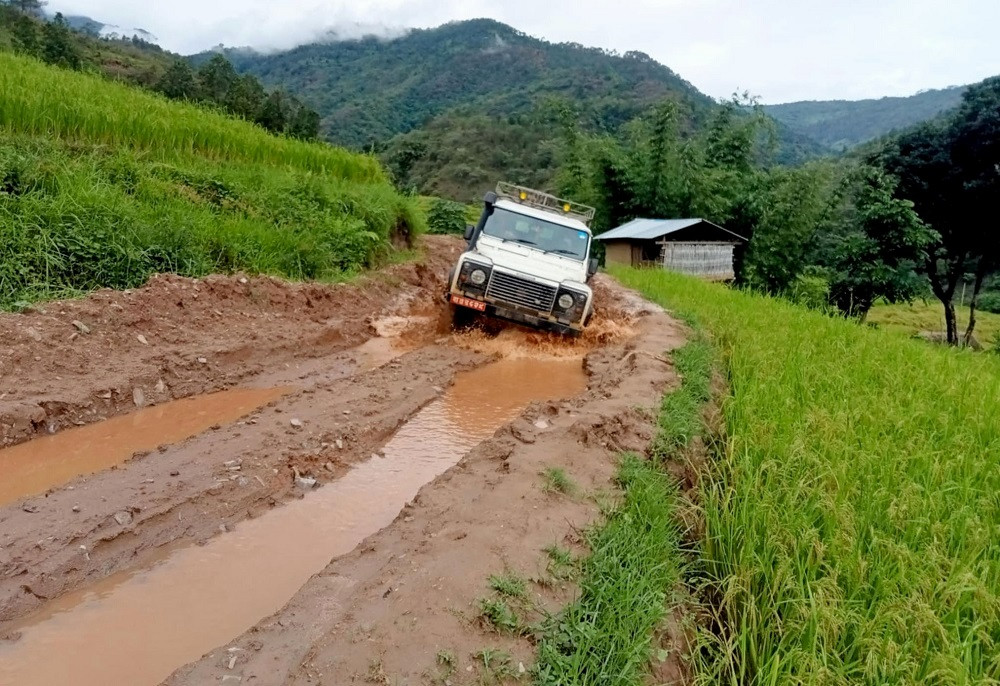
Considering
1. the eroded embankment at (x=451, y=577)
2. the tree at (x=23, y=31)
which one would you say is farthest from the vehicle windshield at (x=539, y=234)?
the tree at (x=23, y=31)

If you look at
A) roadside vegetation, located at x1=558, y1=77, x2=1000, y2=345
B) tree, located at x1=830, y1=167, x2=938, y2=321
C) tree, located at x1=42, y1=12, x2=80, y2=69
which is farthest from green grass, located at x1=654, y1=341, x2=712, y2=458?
tree, located at x1=42, y1=12, x2=80, y2=69

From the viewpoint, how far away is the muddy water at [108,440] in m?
4.31

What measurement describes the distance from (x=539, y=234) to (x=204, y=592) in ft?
23.6

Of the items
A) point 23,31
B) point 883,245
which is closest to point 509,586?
point 883,245

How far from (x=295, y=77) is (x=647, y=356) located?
4271 inches

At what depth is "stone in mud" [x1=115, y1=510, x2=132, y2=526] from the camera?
3645mm

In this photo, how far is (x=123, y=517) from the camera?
3.68 m

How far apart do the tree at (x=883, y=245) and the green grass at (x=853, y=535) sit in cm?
1175

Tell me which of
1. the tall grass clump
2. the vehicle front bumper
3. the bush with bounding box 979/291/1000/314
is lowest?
the bush with bounding box 979/291/1000/314

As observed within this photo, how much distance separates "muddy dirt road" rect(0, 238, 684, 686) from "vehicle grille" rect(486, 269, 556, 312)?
87 cm

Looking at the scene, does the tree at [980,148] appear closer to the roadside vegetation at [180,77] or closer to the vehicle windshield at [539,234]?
the vehicle windshield at [539,234]

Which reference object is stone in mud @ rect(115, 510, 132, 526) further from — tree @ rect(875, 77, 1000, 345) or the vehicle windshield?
tree @ rect(875, 77, 1000, 345)

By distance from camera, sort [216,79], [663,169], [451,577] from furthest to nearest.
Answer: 1. [216,79]
2. [663,169]
3. [451,577]

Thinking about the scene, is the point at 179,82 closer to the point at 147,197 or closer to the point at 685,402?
the point at 147,197
